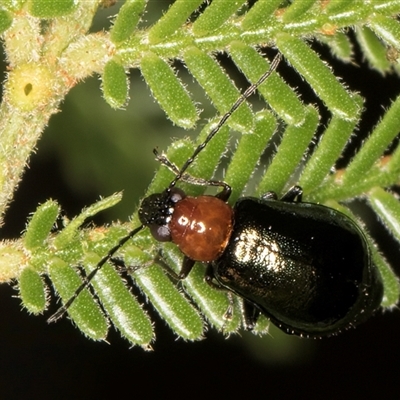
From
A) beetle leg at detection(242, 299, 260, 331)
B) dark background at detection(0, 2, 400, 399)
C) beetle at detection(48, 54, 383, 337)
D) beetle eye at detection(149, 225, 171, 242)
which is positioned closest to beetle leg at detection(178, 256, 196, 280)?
beetle at detection(48, 54, 383, 337)

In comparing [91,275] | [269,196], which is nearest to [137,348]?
[269,196]

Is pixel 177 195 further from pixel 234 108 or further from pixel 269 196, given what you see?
pixel 234 108

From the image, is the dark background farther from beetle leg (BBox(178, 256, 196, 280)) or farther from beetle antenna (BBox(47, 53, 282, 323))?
beetle antenna (BBox(47, 53, 282, 323))

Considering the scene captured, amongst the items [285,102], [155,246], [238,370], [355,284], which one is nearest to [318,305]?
[355,284]

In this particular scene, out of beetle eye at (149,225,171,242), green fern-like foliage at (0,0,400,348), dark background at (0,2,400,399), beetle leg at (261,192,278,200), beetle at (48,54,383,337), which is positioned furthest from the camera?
dark background at (0,2,400,399)

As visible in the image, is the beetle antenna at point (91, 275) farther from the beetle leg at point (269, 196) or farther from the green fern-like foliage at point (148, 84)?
the beetle leg at point (269, 196)

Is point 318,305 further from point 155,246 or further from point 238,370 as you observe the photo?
point 238,370
